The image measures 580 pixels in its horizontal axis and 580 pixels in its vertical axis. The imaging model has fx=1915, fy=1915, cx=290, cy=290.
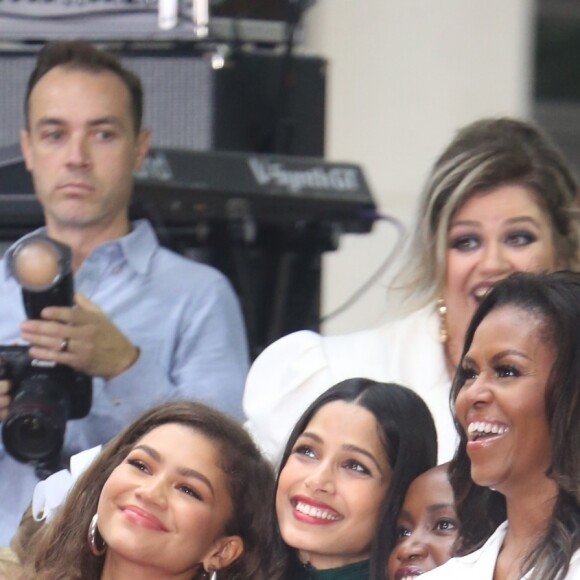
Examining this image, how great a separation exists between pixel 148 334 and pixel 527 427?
133cm

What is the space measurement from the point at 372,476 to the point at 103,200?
118 centimetres

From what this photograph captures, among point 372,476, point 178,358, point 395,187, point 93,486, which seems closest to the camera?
point 372,476

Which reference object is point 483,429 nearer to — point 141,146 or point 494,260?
point 494,260

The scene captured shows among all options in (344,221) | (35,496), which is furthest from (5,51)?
(35,496)

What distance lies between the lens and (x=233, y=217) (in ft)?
14.4

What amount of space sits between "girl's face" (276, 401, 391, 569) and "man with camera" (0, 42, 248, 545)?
691 mm

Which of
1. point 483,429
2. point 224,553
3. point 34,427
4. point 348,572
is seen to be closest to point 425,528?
point 348,572

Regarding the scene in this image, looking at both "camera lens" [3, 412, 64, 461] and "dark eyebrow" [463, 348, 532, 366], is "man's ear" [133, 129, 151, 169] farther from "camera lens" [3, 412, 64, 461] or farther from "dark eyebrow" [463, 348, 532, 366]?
"dark eyebrow" [463, 348, 532, 366]

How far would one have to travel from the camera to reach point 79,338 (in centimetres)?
371

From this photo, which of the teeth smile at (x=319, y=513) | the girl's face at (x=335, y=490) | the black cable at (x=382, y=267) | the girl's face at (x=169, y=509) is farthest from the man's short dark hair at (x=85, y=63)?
the teeth smile at (x=319, y=513)

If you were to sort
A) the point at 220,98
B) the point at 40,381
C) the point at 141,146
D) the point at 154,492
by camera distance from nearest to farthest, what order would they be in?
1. the point at 154,492
2. the point at 40,381
3. the point at 141,146
4. the point at 220,98

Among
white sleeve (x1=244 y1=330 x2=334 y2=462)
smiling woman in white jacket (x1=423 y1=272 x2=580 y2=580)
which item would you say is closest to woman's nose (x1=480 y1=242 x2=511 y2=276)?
white sleeve (x1=244 y1=330 x2=334 y2=462)

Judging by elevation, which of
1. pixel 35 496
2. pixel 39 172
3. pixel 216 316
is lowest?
pixel 35 496

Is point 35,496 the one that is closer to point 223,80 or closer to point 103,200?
point 103,200
